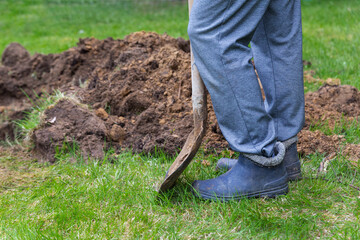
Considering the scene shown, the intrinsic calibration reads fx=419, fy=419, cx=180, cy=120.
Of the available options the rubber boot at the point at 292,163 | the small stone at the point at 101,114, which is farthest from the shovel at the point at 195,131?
the small stone at the point at 101,114

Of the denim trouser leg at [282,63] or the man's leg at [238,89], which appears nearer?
the man's leg at [238,89]

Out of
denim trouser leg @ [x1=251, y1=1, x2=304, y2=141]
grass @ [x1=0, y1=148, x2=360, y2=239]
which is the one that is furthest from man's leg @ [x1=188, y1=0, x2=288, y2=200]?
denim trouser leg @ [x1=251, y1=1, x2=304, y2=141]

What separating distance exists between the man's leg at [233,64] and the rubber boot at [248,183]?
14 cm

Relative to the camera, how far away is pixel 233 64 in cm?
217

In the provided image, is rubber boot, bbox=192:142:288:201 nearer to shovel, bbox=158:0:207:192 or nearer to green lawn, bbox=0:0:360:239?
green lawn, bbox=0:0:360:239

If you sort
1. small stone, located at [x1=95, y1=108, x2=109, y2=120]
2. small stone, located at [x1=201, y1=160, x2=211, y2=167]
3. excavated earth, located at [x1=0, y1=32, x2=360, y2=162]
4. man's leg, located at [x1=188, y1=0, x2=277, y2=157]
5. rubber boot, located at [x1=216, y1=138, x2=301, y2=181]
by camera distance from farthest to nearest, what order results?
small stone, located at [x1=95, y1=108, x2=109, y2=120] → excavated earth, located at [x1=0, y1=32, x2=360, y2=162] → small stone, located at [x1=201, y1=160, x2=211, y2=167] → rubber boot, located at [x1=216, y1=138, x2=301, y2=181] → man's leg, located at [x1=188, y1=0, x2=277, y2=157]

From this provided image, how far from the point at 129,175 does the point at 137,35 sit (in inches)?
83.2

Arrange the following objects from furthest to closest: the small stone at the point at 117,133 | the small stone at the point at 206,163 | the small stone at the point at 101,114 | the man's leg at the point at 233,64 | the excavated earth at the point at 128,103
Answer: the small stone at the point at 101,114, the small stone at the point at 117,133, the excavated earth at the point at 128,103, the small stone at the point at 206,163, the man's leg at the point at 233,64

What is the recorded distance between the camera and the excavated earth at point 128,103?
10.5ft

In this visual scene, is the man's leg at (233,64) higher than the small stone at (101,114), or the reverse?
the man's leg at (233,64)

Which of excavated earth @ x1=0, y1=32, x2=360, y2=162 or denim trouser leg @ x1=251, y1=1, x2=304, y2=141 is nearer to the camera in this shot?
denim trouser leg @ x1=251, y1=1, x2=304, y2=141

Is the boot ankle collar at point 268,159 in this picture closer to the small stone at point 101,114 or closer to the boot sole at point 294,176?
the boot sole at point 294,176

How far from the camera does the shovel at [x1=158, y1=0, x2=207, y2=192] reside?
2.37 m

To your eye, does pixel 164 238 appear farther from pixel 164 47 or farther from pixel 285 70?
pixel 164 47
